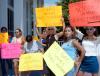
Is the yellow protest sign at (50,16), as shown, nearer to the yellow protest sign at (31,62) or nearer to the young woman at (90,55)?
the yellow protest sign at (31,62)

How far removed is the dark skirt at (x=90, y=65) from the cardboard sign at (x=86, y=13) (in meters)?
0.89

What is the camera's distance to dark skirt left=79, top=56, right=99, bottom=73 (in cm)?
886

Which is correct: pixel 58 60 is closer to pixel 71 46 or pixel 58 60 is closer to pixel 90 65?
pixel 71 46

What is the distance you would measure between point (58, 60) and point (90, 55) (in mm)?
718

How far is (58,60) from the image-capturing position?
9.22 meters

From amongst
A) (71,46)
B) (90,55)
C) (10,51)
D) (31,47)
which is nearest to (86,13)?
(71,46)

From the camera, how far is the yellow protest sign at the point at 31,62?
1012 cm

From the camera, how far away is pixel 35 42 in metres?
10.9

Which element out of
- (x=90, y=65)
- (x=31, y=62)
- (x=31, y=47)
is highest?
(x=31, y=47)

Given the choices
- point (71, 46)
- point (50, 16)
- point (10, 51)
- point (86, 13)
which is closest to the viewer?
point (71, 46)

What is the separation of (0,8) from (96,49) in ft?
29.5

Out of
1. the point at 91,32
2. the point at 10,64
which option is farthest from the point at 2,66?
the point at 91,32

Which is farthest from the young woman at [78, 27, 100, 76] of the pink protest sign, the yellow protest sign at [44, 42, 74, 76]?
the pink protest sign

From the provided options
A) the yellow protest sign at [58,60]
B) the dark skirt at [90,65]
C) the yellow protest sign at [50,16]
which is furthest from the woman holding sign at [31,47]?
the dark skirt at [90,65]
